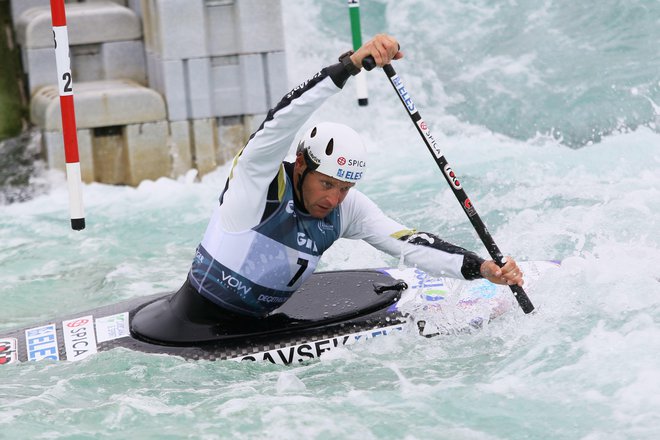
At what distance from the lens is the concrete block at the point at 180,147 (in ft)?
30.4

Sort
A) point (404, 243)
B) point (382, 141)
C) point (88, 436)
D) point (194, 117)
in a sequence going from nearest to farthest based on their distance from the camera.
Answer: point (88, 436)
point (404, 243)
point (194, 117)
point (382, 141)

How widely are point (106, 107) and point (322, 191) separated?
501cm

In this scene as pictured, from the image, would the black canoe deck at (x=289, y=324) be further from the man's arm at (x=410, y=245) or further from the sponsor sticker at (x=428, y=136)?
the sponsor sticker at (x=428, y=136)

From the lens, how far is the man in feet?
13.9

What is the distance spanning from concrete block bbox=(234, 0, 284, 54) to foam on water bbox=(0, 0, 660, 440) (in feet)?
3.70

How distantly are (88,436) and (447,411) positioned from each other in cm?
144

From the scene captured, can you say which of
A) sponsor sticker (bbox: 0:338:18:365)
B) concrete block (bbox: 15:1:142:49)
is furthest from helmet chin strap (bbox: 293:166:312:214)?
concrete block (bbox: 15:1:142:49)

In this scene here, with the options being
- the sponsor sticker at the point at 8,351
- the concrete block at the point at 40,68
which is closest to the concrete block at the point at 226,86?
the concrete block at the point at 40,68

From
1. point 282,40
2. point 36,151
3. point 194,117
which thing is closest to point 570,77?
point 282,40

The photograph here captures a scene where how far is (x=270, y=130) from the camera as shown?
4227mm

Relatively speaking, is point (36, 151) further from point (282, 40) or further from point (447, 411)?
point (447, 411)

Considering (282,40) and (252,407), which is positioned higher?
(282,40)

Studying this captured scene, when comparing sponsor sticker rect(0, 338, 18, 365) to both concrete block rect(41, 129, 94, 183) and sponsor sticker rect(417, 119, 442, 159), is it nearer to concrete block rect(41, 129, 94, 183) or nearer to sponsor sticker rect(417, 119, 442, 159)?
sponsor sticker rect(417, 119, 442, 159)

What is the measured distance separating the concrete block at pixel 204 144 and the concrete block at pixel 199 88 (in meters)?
0.07
